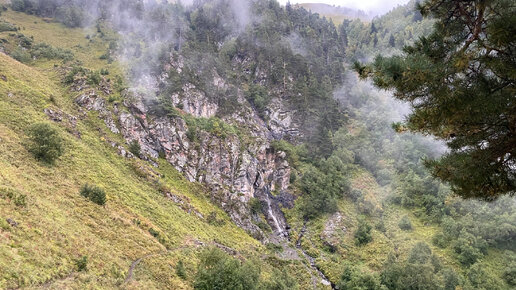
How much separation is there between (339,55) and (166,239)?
4555 inches

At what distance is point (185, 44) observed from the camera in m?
83.8

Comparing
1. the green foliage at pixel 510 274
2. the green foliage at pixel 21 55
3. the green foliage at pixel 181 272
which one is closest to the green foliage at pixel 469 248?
the green foliage at pixel 510 274

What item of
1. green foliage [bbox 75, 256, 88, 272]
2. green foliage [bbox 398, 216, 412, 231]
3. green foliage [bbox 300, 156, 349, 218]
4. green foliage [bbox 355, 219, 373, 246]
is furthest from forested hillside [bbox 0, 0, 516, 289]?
green foliage [bbox 398, 216, 412, 231]

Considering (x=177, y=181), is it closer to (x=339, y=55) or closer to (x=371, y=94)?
(x=371, y=94)

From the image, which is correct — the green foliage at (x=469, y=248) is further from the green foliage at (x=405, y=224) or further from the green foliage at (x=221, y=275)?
the green foliage at (x=221, y=275)

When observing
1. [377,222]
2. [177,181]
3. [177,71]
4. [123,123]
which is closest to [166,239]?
[177,181]

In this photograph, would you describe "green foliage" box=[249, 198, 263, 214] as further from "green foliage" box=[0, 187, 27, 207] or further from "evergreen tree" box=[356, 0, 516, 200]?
"evergreen tree" box=[356, 0, 516, 200]

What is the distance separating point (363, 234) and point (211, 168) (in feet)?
111

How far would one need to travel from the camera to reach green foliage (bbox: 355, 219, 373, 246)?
5256 cm

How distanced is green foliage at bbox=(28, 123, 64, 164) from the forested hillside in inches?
5.7

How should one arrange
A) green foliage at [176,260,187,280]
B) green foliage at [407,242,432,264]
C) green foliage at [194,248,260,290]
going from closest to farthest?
green foliage at [194,248,260,290]
green foliage at [176,260,187,280]
green foliage at [407,242,432,264]

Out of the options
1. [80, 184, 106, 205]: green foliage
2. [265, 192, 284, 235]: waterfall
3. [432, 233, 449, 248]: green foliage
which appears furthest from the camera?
[265, 192, 284, 235]: waterfall

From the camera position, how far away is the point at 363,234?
53.1 metres

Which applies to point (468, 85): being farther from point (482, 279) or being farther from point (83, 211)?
point (482, 279)
